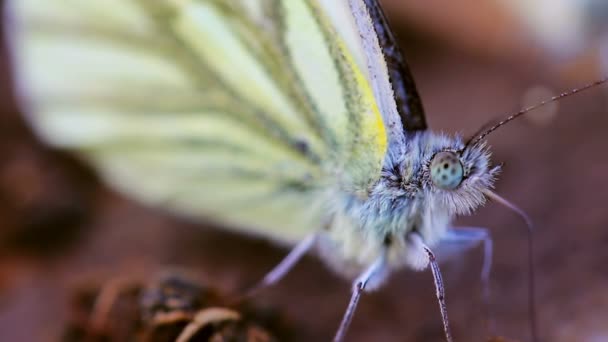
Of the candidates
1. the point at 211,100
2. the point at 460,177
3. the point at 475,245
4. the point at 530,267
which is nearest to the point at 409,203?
the point at 460,177

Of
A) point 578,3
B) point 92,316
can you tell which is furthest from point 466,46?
point 92,316

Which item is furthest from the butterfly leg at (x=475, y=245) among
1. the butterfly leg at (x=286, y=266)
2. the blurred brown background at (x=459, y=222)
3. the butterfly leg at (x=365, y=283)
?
the butterfly leg at (x=286, y=266)

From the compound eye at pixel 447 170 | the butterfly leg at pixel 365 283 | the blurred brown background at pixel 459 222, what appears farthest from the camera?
the blurred brown background at pixel 459 222

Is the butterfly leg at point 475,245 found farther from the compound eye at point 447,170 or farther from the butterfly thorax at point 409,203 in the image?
the compound eye at point 447,170

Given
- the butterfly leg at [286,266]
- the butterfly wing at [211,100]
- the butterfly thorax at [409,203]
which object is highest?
the butterfly wing at [211,100]

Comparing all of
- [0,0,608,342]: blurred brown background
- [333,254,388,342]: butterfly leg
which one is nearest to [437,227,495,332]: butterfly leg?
[0,0,608,342]: blurred brown background

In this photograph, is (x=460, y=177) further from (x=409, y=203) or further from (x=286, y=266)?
(x=286, y=266)

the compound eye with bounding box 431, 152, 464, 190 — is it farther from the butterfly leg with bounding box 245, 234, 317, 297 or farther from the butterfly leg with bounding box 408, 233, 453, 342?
the butterfly leg with bounding box 245, 234, 317, 297

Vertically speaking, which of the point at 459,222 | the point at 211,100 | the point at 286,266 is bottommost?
the point at 286,266
